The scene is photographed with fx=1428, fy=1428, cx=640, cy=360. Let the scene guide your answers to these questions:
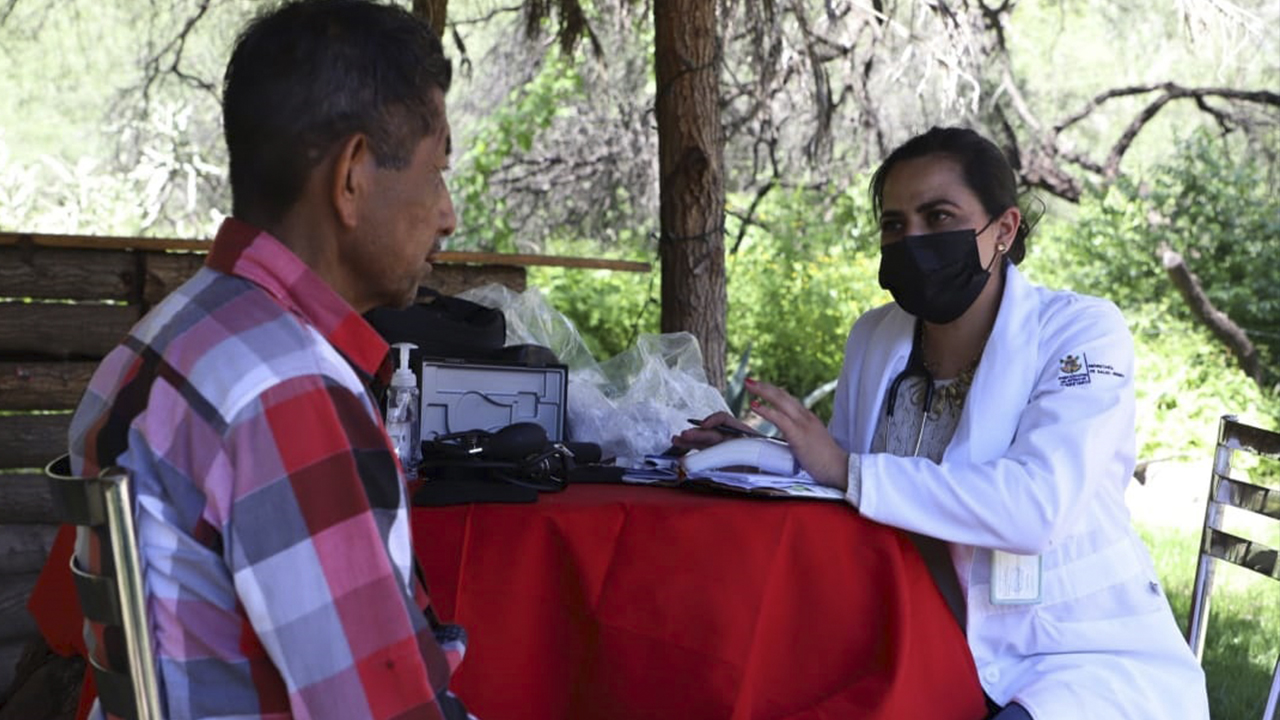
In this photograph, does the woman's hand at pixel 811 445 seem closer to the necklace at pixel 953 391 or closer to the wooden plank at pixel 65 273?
the necklace at pixel 953 391

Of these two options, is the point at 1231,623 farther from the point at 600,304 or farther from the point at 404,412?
the point at 600,304

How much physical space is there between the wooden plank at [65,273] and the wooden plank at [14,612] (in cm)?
112

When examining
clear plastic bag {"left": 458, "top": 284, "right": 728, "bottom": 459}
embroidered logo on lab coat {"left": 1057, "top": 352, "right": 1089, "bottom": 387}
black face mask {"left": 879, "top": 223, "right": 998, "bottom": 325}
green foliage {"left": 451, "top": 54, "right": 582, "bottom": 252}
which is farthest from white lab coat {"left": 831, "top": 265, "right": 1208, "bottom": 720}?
green foliage {"left": 451, "top": 54, "right": 582, "bottom": 252}

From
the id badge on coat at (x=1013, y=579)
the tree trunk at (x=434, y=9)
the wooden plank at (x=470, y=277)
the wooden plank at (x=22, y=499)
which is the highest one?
the tree trunk at (x=434, y=9)

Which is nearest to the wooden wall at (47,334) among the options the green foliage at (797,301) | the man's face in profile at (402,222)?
the man's face in profile at (402,222)

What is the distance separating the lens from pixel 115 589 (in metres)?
1.39

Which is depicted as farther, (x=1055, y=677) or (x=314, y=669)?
(x=1055, y=677)

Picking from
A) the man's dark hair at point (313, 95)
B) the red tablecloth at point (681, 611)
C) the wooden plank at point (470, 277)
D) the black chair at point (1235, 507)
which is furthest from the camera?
the wooden plank at point (470, 277)

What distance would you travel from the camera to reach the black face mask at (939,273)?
108 inches

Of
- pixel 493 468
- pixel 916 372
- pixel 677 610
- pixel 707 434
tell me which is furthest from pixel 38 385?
pixel 677 610

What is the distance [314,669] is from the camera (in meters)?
1.34

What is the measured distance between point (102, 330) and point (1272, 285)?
11509 millimetres

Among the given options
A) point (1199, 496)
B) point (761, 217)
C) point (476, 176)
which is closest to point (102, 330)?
point (1199, 496)

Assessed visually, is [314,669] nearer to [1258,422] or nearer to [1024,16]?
[1258,422]
